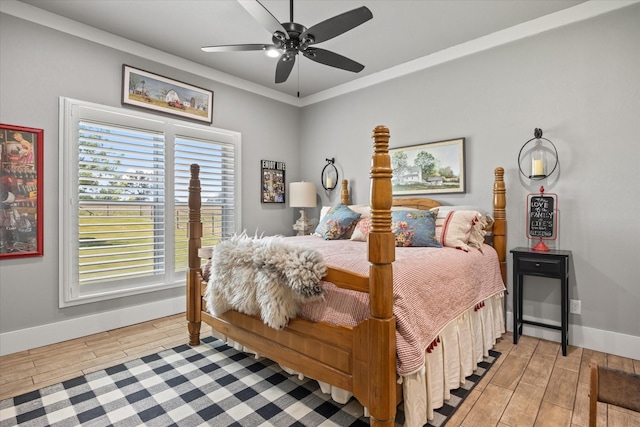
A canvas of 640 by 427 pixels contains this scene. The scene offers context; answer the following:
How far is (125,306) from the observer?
323 cm

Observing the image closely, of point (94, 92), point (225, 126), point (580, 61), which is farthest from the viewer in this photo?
point (225, 126)

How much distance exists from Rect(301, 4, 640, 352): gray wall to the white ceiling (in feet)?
1.05

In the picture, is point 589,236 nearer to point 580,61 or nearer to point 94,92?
point 580,61

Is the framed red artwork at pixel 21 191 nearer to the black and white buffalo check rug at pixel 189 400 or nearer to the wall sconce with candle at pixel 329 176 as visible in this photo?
the black and white buffalo check rug at pixel 189 400

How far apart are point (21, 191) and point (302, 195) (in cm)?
280

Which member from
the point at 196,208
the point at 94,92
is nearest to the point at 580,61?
the point at 196,208

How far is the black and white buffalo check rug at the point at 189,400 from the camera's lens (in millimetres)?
1765

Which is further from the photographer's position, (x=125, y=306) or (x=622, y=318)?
(x=125, y=306)

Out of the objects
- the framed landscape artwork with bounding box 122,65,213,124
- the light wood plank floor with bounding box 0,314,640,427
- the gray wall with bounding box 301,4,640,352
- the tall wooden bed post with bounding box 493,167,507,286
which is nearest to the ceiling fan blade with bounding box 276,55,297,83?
the framed landscape artwork with bounding box 122,65,213,124

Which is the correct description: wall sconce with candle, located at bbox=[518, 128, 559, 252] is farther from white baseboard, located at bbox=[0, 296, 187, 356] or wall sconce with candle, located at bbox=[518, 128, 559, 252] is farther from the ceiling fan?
white baseboard, located at bbox=[0, 296, 187, 356]

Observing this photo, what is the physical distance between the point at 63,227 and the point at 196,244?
1.22 metres

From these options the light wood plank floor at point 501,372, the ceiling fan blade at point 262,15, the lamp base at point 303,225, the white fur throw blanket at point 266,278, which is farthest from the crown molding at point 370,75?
the light wood plank floor at point 501,372

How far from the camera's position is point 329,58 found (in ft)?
8.16

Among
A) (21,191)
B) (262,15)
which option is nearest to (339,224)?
(262,15)
